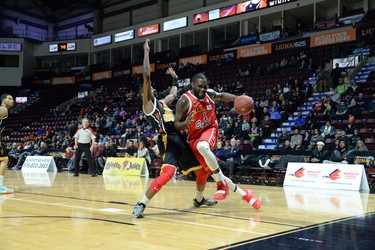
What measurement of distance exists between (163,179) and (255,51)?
745 inches

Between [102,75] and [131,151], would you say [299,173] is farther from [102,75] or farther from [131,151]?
[102,75]

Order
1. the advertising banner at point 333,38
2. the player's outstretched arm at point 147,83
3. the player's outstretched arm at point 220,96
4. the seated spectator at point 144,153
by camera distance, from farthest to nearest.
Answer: the advertising banner at point 333,38 < the seated spectator at point 144,153 < the player's outstretched arm at point 220,96 < the player's outstretched arm at point 147,83

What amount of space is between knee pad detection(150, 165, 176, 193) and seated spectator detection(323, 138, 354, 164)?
6.79 m

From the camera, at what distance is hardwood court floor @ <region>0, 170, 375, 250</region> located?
134 inches

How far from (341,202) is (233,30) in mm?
21467

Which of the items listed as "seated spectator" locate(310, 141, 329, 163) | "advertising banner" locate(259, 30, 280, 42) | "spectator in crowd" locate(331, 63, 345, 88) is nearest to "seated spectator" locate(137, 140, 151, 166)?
"seated spectator" locate(310, 141, 329, 163)

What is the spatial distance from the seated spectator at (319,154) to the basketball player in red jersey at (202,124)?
20.0 ft

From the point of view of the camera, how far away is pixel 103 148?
1641cm

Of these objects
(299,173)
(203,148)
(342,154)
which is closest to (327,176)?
(299,173)

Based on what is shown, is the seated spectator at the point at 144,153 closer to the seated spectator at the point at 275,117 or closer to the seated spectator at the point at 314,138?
the seated spectator at the point at 275,117

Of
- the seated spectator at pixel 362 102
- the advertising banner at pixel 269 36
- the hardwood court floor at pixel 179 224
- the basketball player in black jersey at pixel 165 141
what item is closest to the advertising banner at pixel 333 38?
the advertising banner at pixel 269 36

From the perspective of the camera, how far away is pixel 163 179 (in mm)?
4906

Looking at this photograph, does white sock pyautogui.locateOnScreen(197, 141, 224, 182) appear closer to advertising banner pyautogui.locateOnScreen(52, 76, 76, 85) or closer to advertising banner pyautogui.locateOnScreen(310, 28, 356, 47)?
advertising banner pyautogui.locateOnScreen(310, 28, 356, 47)

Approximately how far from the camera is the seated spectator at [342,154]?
10406 millimetres
